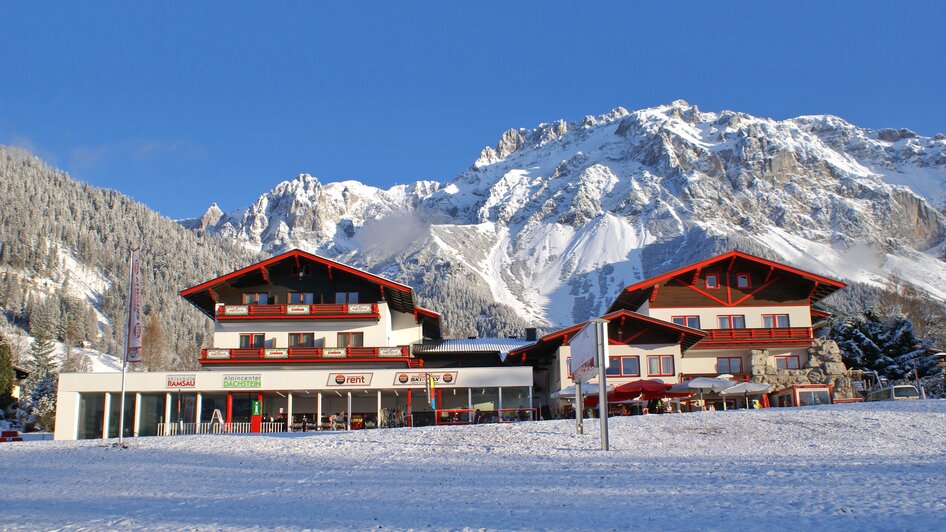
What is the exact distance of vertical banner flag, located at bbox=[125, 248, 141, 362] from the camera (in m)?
31.3

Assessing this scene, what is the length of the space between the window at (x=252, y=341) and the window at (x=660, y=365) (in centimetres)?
2329

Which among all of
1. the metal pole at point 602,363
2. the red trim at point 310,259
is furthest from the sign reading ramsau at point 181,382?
the metal pole at point 602,363

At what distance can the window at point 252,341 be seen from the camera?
52562mm

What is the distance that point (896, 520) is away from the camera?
1262 cm

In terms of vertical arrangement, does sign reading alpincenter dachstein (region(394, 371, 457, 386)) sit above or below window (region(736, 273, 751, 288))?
below

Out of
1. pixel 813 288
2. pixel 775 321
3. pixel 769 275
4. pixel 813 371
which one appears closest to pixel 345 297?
pixel 769 275

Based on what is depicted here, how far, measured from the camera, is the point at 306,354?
2005 inches

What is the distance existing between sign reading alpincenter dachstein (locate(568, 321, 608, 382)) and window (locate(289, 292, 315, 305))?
26.6m

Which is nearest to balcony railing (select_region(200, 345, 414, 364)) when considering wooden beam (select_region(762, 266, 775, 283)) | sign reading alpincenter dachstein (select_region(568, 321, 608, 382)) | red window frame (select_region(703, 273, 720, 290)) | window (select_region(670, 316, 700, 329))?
window (select_region(670, 316, 700, 329))

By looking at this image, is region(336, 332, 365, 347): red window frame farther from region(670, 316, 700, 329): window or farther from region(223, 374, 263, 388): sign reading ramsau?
region(670, 316, 700, 329): window

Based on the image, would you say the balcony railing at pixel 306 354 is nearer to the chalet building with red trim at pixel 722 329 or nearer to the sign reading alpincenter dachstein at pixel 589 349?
the chalet building with red trim at pixel 722 329

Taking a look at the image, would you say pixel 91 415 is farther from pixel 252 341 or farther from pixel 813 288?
pixel 813 288

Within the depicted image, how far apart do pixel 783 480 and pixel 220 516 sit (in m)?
11.1

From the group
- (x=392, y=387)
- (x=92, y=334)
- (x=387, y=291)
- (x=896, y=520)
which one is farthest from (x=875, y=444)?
(x=92, y=334)
